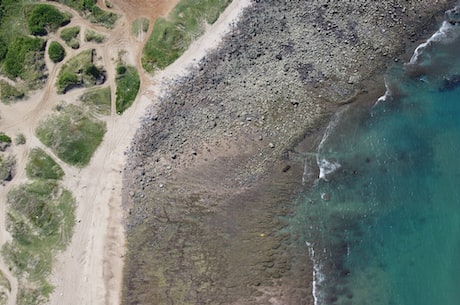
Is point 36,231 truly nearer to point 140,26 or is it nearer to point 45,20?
point 45,20

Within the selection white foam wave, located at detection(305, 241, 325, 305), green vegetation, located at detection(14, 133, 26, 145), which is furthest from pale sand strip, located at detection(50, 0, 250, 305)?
white foam wave, located at detection(305, 241, 325, 305)

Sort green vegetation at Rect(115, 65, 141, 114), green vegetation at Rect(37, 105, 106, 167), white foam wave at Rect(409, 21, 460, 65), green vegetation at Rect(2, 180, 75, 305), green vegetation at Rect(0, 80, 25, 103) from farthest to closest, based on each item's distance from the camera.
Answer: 1. white foam wave at Rect(409, 21, 460, 65)
2. green vegetation at Rect(115, 65, 141, 114)
3. green vegetation at Rect(0, 80, 25, 103)
4. green vegetation at Rect(37, 105, 106, 167)
5. green vegetation at Rect(2, 180, 75, 305)

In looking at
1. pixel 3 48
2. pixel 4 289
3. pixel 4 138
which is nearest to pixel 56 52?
pixel 3 48

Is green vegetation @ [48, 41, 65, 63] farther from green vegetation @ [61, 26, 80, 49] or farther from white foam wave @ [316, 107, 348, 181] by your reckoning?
white foam wave @ [316, 107, 348, 181]

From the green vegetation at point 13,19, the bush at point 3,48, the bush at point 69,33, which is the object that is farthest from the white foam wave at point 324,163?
Result: the bush at point 3,48

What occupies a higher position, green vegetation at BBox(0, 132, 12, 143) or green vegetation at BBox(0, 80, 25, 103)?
green vegetation at BBox(0, 80, 25, 103)

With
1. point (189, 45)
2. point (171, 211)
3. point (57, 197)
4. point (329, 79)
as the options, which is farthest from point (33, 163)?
point (329, 79)

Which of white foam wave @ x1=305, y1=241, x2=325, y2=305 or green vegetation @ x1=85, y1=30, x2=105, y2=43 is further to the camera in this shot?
green vegetation @ x1=85, y1=30, x2=105, y2=43

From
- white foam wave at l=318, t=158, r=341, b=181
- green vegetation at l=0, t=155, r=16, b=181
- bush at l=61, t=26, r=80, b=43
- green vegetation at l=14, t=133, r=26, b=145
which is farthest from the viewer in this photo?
bush at l=61, t=26, r=80, b=43

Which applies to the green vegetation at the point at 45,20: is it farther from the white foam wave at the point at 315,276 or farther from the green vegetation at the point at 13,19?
the white foam wave at the point at 315,276
